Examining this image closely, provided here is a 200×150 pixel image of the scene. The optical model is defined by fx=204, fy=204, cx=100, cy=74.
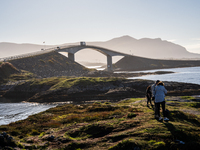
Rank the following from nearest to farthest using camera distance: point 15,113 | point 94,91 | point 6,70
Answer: point 15,113 < point 94,91 < point 6,70

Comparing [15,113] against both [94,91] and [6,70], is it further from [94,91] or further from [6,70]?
[6,70]

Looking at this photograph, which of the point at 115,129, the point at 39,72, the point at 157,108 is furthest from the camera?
the point at 39,72

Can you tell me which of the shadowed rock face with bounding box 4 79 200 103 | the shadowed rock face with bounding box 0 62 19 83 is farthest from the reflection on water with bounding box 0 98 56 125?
the shadowed rock face with bounding box 0 62 19 83

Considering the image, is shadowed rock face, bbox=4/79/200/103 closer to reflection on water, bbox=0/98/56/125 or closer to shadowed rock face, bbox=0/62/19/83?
reflection on water, bbox=0/98/56/125

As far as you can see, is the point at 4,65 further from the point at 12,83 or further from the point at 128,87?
the point at 128,87

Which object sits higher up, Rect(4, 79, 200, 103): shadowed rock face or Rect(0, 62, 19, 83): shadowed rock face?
Rect(0, 62, 19, 83): shadowed rock face

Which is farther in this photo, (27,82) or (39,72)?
(39,72)

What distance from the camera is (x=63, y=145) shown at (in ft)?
38.6

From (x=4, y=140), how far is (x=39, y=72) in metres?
90.5

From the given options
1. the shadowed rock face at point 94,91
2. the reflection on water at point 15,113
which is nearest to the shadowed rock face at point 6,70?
the shadowed rock face at point 94,91

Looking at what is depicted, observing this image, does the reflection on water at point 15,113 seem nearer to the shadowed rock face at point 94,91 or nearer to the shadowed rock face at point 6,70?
the shadowed rock face at point 94,91

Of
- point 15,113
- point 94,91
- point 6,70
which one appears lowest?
point 15,113

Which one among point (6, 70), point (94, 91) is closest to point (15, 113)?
point (94, 91)

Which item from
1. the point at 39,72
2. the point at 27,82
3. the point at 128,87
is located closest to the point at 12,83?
the point at 27,82
